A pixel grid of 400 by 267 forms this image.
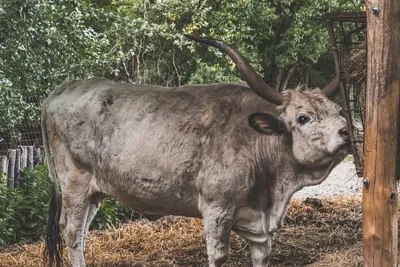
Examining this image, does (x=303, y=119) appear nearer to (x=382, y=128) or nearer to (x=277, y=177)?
(x=277, y=177)

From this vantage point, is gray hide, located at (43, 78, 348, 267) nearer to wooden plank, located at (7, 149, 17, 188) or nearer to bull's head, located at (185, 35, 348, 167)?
bull's head, located at (185, 35, 348, 167)

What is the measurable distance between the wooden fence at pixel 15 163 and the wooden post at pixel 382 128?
19.9 ft

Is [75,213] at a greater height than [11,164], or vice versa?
[11,164]

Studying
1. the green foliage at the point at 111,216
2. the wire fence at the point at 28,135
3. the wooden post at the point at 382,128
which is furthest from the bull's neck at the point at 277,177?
the wire fence at the point at 28,135

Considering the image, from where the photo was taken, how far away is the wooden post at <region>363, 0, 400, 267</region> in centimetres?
469

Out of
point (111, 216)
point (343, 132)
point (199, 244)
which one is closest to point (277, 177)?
point (343, 132)

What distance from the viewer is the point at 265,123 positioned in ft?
17.7

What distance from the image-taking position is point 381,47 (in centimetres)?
470

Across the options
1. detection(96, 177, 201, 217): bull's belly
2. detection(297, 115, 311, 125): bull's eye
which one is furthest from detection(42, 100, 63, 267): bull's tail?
detection(297, 115, 311, 125): bull's eye

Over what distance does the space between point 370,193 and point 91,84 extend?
10.1 ft

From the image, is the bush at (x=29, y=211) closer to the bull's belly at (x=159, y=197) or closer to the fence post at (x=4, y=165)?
the fence post at (x=4, y=165)

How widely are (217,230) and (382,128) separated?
5.33ft

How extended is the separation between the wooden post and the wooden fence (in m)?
6.07

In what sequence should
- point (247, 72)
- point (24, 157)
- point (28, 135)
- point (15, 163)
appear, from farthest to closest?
point (28, 135) < point (24, 157) < point (15, 163) < point (247, 72)
